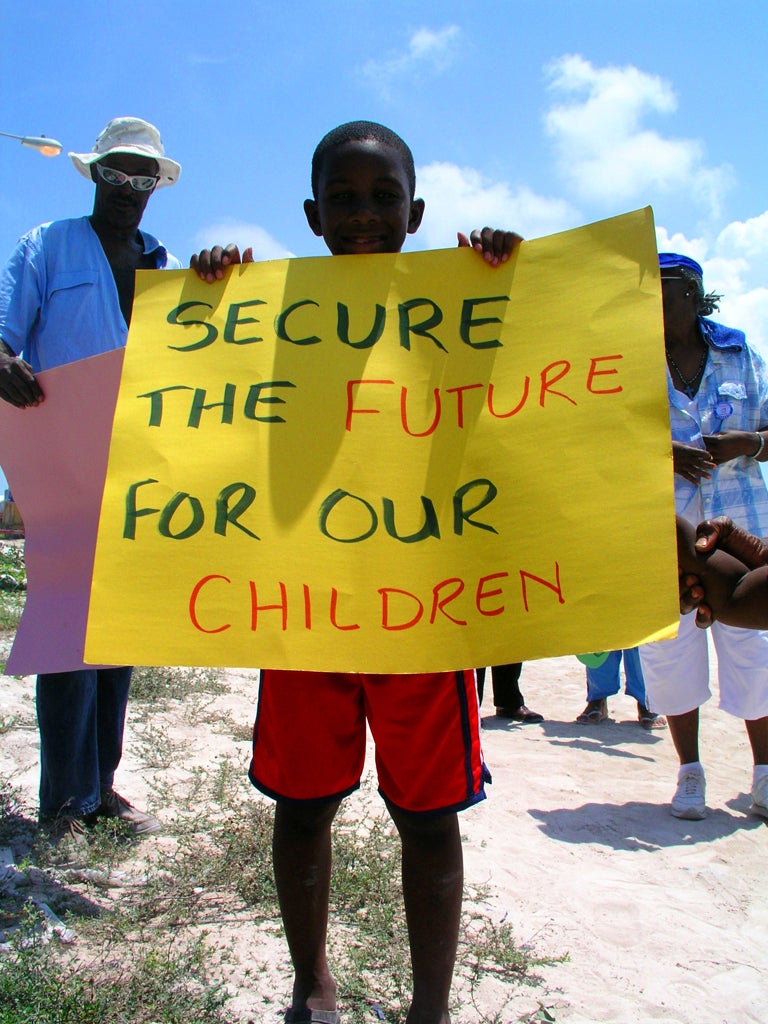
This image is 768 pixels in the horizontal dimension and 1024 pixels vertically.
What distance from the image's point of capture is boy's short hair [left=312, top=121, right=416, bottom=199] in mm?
1593

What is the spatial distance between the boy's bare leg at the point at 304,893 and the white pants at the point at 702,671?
1767 millimetres

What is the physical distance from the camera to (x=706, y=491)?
9.50ft

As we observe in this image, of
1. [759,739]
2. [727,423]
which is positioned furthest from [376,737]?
[759,739]

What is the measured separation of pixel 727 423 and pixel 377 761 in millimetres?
2047

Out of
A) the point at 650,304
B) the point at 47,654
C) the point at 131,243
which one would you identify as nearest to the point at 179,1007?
the point at 47,654

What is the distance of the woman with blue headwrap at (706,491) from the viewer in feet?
9.38

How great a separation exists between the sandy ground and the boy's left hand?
1540 millimetres

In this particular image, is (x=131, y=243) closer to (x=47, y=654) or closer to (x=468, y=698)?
(x=47, y=654)

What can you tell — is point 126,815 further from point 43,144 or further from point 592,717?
point 43,144

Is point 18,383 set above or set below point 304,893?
above

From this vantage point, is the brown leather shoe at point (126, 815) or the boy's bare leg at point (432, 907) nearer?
the boy's bare leg at point (432, 907)

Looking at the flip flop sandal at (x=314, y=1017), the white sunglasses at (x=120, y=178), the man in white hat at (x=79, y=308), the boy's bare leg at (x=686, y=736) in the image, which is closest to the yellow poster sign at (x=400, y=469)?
the flip flop sandal at (x=314, y=1017)

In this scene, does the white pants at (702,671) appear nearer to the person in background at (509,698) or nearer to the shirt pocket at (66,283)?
the person in background at (509,698)

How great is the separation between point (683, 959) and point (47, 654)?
1.74 m
